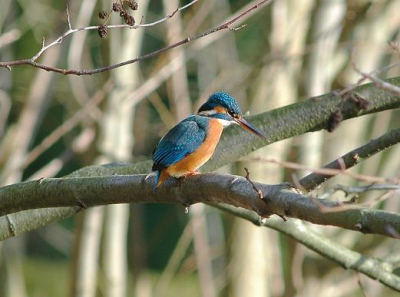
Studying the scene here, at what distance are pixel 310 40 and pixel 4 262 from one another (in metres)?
3.38

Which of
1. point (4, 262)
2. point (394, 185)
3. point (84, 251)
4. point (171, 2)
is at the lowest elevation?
point (394, 185)

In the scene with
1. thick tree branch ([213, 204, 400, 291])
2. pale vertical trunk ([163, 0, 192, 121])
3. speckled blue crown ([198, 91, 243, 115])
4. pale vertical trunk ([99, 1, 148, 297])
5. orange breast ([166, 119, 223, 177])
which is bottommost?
thick tree branch ([213, 204, 400, 291])

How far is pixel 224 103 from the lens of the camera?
3658 millimetres

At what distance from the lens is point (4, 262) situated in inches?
292

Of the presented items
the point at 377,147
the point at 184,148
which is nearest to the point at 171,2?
the point at 184,148

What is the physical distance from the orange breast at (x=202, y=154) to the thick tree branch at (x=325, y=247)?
0.29 m

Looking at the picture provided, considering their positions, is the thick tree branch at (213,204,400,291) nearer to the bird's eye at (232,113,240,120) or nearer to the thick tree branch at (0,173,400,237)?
the bird's eye at (232,113,240,120)

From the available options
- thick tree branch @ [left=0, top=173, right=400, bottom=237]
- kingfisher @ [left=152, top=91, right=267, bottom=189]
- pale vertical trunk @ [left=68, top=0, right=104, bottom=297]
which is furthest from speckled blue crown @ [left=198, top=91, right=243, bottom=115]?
pale vertical trunk @ [left=68, top=0, right=104, bottom=297]

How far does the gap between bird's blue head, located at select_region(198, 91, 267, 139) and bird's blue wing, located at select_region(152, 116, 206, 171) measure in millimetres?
111

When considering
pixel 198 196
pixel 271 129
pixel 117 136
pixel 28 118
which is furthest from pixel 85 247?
pixel 198 196

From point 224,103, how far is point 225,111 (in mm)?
58

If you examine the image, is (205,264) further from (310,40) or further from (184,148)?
(184,148)

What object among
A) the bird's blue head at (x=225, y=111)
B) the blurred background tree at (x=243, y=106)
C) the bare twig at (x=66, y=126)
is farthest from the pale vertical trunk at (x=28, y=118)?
the bird's blue head at (x=225, y=111)

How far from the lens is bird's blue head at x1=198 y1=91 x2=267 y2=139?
3.49m
